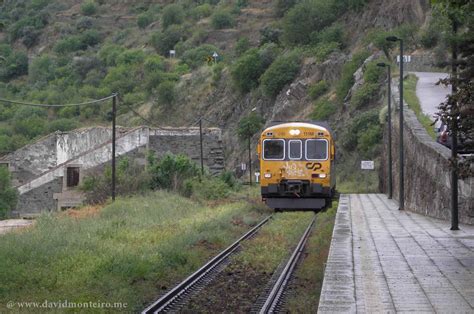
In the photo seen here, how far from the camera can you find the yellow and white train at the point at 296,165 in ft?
92.6

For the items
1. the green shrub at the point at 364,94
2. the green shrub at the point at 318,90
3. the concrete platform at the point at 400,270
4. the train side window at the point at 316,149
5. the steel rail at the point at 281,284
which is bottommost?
the steel rail at the point at 281,284

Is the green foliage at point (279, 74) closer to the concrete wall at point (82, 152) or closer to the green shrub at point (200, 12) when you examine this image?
the concrete wall at point (82, 152)

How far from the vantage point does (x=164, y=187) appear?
38406 millimetres

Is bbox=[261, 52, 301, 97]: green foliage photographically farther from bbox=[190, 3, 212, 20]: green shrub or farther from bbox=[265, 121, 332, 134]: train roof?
bbox=[190, 3, 212, 20]: green shrub

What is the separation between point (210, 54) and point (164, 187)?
7032cm

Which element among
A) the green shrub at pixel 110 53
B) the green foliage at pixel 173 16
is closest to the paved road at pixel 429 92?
the green shrub at pixel 110 53

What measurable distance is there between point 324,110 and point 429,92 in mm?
11379

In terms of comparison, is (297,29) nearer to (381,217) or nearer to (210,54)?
(210,54)

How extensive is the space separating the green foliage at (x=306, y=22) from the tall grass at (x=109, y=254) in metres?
57.7

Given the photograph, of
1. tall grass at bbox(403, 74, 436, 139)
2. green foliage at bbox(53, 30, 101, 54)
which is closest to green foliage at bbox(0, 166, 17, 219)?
tall grass at bbox(403, 74, 436, 139)

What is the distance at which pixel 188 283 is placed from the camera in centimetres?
1365

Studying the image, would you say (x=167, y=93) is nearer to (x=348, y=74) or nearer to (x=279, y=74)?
(x=279, y=74)

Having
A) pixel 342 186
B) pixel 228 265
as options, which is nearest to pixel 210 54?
pixel 342 186

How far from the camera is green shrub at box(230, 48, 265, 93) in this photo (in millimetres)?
75562
